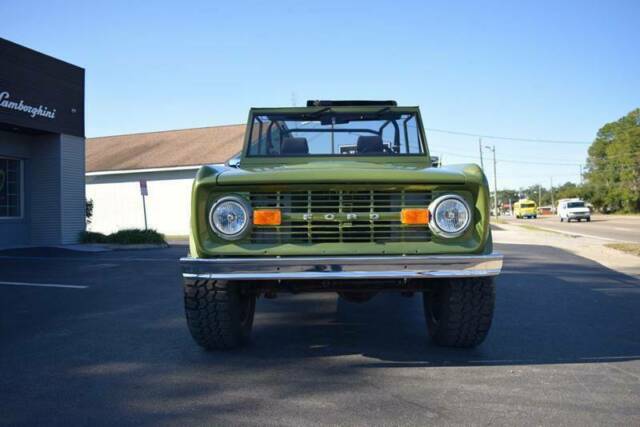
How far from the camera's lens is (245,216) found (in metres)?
3.52

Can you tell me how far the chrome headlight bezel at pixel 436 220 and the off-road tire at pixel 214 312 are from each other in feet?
4.50

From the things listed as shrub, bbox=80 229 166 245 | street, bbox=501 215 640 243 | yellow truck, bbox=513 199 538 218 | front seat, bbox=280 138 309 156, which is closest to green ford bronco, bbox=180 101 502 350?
front seat, bbox=280 138 309 156

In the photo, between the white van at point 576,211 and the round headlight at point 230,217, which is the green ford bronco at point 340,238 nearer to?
the round headlight at point 230,217

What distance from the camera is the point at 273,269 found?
3320 millimetres

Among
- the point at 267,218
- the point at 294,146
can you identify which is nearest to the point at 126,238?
the point at 294,146

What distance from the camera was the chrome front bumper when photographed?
3.30 m

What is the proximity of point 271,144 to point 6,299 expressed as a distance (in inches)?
153

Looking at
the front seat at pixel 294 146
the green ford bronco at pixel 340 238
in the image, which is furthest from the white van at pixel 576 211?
the green ford bronco at pixel 340 238

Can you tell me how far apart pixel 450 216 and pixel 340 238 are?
2.35 feet

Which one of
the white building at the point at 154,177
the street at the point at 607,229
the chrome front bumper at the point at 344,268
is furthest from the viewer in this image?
the white building at the point at 154,177

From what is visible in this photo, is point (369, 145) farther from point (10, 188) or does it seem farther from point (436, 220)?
point (10, 188)

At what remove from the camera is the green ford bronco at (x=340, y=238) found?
3.33 meters

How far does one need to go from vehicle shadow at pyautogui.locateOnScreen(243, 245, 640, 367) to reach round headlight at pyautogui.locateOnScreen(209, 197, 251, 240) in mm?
975

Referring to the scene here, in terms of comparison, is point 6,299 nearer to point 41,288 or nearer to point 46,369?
point 41,288
